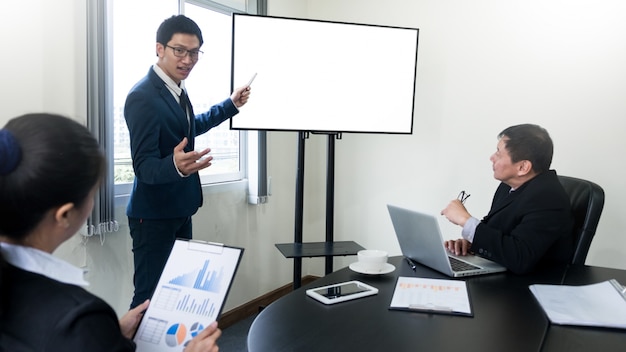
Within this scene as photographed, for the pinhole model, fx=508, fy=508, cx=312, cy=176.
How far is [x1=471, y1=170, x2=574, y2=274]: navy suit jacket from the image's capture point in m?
1.69

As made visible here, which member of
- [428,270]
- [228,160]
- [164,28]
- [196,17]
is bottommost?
[428,270]

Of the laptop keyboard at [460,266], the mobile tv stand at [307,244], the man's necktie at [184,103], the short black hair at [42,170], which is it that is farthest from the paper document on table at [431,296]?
the man's necktie at [184,103]

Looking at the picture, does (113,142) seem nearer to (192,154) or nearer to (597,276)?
(192,154)

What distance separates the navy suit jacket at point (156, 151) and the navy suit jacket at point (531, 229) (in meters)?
1.13

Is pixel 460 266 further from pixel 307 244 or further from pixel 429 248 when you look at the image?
pixel 307 244

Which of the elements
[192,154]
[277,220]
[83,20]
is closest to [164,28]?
[83,20]

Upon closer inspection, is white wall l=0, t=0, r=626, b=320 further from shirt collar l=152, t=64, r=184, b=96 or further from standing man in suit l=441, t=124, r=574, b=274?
standing man in suit l=441, t=124, r=574, b=274

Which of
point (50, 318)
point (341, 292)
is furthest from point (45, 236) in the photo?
point (341, 292)

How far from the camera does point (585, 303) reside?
4.36 ft

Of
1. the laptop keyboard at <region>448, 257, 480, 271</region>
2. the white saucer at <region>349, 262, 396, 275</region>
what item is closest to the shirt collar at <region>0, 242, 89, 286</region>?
the white saucer at <region>349, 262, 396, 275</region>

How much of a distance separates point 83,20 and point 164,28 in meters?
0.36

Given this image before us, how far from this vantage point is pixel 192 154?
6.01ft

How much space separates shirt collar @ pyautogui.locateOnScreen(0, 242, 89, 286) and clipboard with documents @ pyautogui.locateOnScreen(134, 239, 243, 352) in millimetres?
255

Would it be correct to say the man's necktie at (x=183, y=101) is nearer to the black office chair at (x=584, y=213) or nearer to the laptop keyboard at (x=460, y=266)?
the laptop keyboard at (x=460, y=266)
